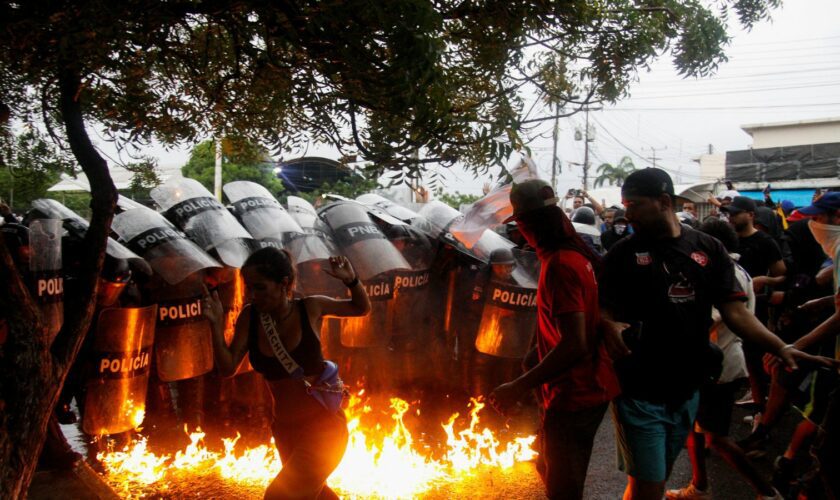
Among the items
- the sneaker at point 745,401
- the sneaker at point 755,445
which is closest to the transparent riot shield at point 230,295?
the sneaker at point 755,445

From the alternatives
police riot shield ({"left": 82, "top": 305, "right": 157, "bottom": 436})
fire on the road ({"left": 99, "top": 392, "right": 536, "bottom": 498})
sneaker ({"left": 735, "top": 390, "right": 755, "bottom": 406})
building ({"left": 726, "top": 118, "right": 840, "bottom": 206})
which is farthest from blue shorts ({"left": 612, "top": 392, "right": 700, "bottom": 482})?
building ({"left": 726, "top": 118, "right": 840, "bottom": 206})

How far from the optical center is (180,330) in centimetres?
426

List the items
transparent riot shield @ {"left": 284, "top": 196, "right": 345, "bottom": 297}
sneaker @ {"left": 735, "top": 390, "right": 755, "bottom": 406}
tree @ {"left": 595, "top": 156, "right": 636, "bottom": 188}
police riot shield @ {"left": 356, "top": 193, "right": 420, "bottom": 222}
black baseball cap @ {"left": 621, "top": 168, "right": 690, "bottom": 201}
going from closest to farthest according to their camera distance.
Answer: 1. black baseball cap @ {"left": 621, "top": 168, "right": 690, "bottom": 201}
2. transparent riot shield @ {"left": 284, "top": 196, "right": 345, "bottom": 297}
3. police riot shield @ {"left": 356, "top": 193, "right": 420, "bottom": 222}
4. sneaker @ {"left": 735, "top": 390, "right": 755, "bottom": 406}
5. tree @ {"left": 595, "top": 156, "right": 636, "bottom": 188}

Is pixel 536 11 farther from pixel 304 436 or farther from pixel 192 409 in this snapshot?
pixel 192 409

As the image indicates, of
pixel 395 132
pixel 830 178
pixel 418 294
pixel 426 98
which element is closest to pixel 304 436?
pixel 395 132

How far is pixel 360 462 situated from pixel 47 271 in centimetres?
265

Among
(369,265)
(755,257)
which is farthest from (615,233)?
(369,265)

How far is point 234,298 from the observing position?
4.63 m

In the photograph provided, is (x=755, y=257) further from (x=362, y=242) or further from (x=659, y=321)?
(x=362, y=242)

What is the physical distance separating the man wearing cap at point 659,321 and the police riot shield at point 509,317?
2.03m

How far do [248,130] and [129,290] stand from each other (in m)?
1.43

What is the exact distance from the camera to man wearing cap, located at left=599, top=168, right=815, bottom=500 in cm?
285

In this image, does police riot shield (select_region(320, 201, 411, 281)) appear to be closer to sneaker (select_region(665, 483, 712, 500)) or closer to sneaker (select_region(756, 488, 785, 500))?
sneaker (select_region(665, 483, 712, 500))

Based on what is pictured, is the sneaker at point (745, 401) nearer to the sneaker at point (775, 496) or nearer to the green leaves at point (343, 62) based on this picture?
the sneaker at point (775, 496)
